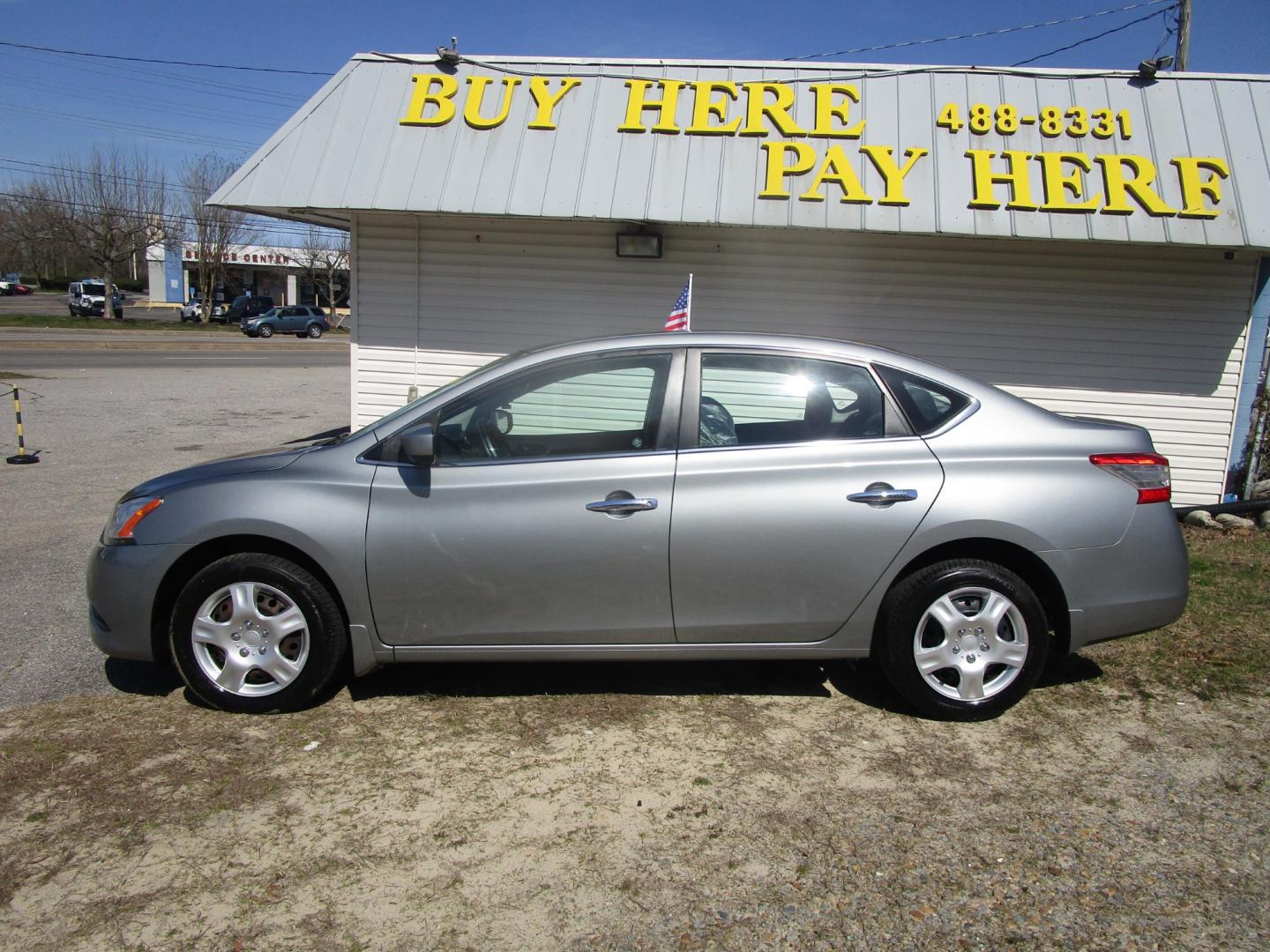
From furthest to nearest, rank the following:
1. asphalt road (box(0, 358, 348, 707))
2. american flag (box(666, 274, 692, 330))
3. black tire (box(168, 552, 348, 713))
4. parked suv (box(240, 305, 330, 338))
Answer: parked suv (box(240, 305, 330, 338)) → american flag (box(666, 274, 692, 330)) → asphalt road (box(0, 358, 348, 707)) → black tire (box(168, 552, 348, 713))

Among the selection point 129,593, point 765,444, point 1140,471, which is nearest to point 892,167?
point 1140,471

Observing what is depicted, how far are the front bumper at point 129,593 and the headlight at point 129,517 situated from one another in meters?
0.04

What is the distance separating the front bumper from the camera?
424 cm

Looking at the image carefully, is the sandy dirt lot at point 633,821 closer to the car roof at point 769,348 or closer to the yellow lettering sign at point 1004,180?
the car roof at point 769,348

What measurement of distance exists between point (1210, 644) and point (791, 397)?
2850 millimetres

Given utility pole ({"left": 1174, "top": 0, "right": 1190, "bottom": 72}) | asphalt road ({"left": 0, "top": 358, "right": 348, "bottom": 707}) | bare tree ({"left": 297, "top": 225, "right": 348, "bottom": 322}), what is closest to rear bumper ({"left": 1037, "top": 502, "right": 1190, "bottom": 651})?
asphalt road ({"left": 0, "top": 358, "right": 348, "bottom": 707})

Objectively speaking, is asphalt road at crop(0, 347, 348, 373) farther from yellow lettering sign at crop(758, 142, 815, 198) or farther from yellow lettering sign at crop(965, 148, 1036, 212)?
yellow lettering sign at crop(965, 148, 1036, 212)

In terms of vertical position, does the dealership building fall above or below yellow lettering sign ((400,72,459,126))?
below

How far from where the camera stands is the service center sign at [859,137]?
8.16 metres

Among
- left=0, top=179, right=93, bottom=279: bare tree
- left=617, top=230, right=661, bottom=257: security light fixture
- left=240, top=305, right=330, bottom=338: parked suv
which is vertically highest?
left=0, top=179, right=93, bottom=279: bare tree

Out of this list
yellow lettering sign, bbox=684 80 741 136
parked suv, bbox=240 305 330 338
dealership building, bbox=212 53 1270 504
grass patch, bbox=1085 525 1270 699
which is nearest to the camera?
grass patch, bbox=1085 525 1270 699

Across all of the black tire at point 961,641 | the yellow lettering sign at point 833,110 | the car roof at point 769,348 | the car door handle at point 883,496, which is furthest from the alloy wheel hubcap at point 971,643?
the yellow lettering sign at point 833,110

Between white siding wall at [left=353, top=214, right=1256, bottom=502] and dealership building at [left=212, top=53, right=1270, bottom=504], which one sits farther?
white siding wall at [left=353, top=214, right=1256, bottom=502]

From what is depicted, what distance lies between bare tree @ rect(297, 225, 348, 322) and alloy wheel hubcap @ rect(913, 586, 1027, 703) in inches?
2357
